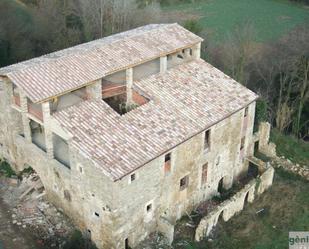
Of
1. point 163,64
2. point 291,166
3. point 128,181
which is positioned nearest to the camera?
point 128,181

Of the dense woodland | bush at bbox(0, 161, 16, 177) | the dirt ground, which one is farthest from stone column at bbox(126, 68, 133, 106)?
the dense woodland

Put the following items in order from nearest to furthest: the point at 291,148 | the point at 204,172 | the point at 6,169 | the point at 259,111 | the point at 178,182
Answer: the point at 178,182 → the point at 204,172 → the point at 6,169 → the point at 291,148 → the point at 259,111

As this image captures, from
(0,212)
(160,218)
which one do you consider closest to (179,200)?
(160,218)

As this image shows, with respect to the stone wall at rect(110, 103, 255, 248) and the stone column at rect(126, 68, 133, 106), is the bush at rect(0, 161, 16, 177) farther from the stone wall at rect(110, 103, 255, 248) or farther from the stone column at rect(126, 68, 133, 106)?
the stone wall at rect(110, 103, 255, 248)

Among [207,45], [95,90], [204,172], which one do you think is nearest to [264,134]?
[204,172]

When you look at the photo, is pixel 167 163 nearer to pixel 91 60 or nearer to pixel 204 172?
pixel 204 172

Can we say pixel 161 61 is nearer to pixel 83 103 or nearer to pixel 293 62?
pixel 83 103
